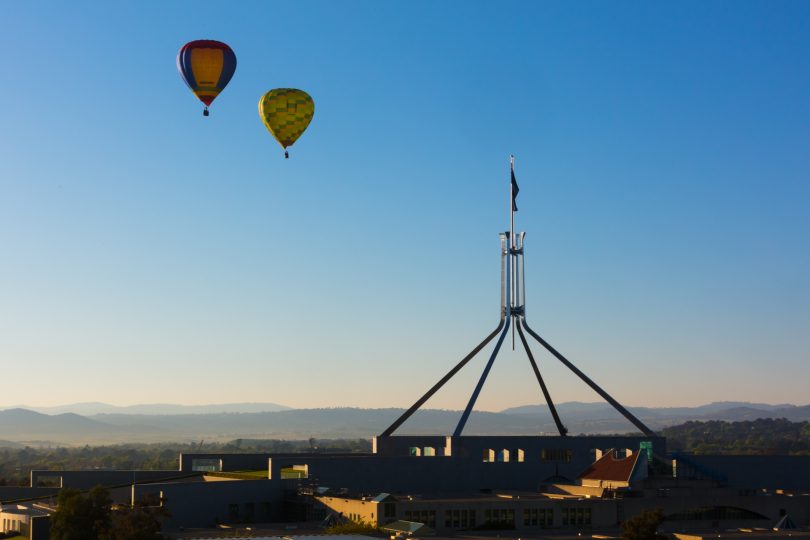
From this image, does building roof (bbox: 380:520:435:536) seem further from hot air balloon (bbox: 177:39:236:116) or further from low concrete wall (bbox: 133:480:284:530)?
hot air balloon (bbox: 177:39:236:116)

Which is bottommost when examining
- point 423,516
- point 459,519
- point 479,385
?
point 459,519

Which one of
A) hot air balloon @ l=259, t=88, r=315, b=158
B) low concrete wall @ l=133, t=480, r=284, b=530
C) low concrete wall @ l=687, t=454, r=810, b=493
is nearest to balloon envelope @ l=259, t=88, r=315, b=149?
hot air balloon @ l=259, t=88, r=315, b=158

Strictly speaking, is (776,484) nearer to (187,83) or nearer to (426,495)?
(426,495)

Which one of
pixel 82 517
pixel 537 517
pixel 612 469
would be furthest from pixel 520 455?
pixel 82 517

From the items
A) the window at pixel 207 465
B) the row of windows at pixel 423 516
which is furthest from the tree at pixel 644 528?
the window at pixel 207 465

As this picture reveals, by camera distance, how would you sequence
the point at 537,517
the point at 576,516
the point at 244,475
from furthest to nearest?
the point at 244,475
the point at 576,516
the point at 537,517

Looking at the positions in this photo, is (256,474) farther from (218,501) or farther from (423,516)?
(423,516)

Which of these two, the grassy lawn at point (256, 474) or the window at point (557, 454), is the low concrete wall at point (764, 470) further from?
the grassy lawn at point (256, 474)

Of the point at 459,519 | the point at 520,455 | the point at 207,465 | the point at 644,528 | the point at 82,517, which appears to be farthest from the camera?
the point at 207,465
